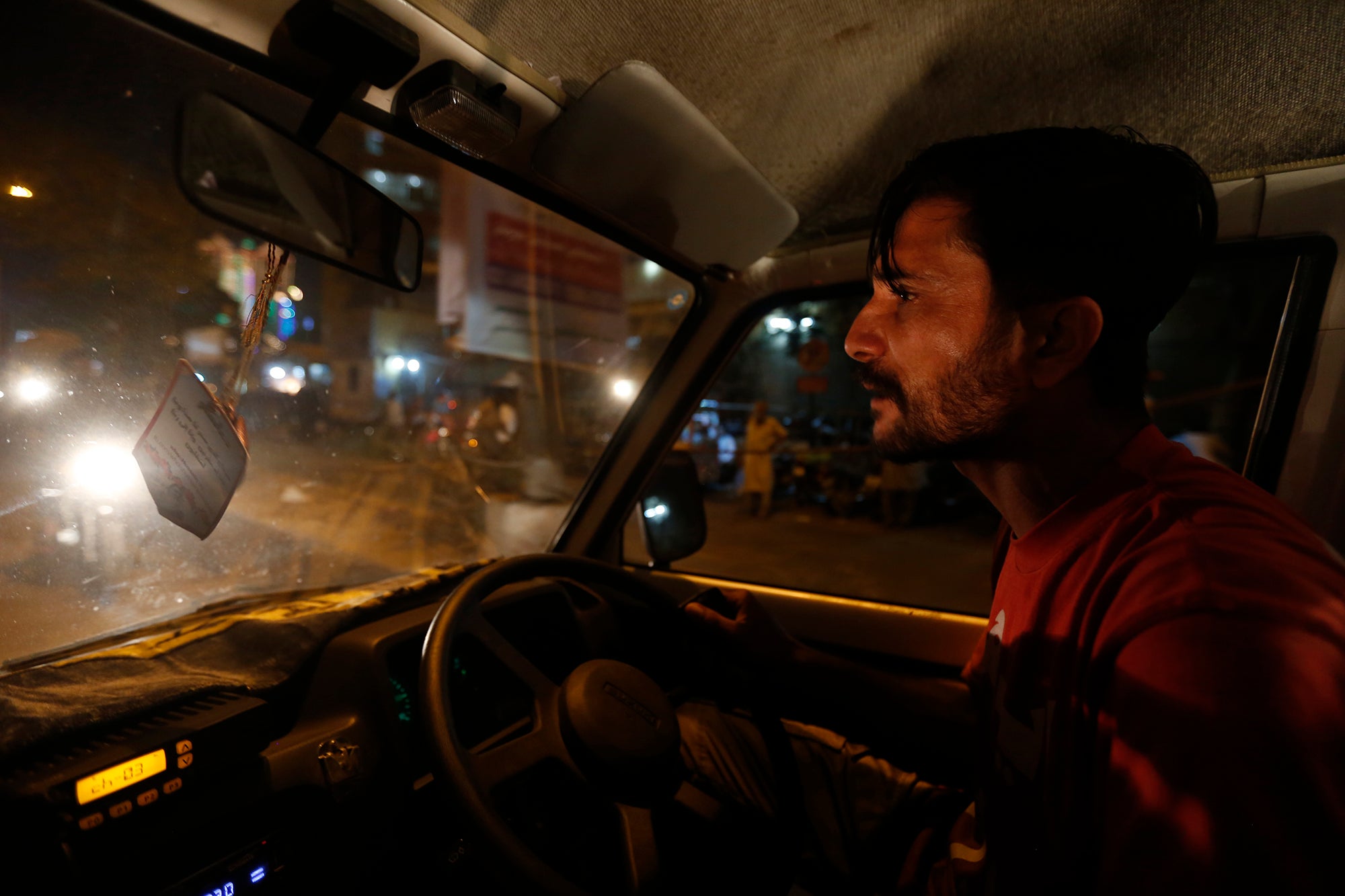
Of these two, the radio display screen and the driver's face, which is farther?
the driver's face

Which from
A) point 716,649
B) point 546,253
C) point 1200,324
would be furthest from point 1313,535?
point 1200,324

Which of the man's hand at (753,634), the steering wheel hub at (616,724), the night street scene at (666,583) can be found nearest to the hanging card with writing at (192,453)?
the night street scene at (666,583)

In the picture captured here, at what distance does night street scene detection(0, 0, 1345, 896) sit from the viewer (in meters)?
1.01

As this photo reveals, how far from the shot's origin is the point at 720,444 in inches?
418

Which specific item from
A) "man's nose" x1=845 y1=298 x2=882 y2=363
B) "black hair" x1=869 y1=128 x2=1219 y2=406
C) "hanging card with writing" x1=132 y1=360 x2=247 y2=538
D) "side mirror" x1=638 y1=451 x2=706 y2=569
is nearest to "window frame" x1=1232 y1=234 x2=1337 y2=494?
"black hair" x1=869 y1=128 x2=1219 y2=406

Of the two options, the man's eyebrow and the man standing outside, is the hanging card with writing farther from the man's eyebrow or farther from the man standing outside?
the man standing outside

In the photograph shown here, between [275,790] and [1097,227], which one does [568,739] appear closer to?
[275,790]

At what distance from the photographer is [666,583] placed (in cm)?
217

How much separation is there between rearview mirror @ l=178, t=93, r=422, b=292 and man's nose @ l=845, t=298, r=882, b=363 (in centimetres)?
112

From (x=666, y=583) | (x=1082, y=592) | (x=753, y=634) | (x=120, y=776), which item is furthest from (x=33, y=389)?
(x=1082, y=592)

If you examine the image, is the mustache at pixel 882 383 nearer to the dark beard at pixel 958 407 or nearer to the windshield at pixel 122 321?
the dark beard at pixel 958 407

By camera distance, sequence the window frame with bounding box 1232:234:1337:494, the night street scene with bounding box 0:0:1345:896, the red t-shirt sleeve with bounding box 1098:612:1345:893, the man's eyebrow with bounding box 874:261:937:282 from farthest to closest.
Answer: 1. the window frame with bounding box 1232:234:1337:494
2. the man's eyebrow with bounding box 874:261:937:282
3. the night street scene with bounding box 0:0:1345:896
4. the red t-shirt sleeve with bounding box 1098:612:1345:893

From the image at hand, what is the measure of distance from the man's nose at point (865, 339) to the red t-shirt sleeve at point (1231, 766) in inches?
30.9

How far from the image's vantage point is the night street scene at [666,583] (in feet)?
3.32
